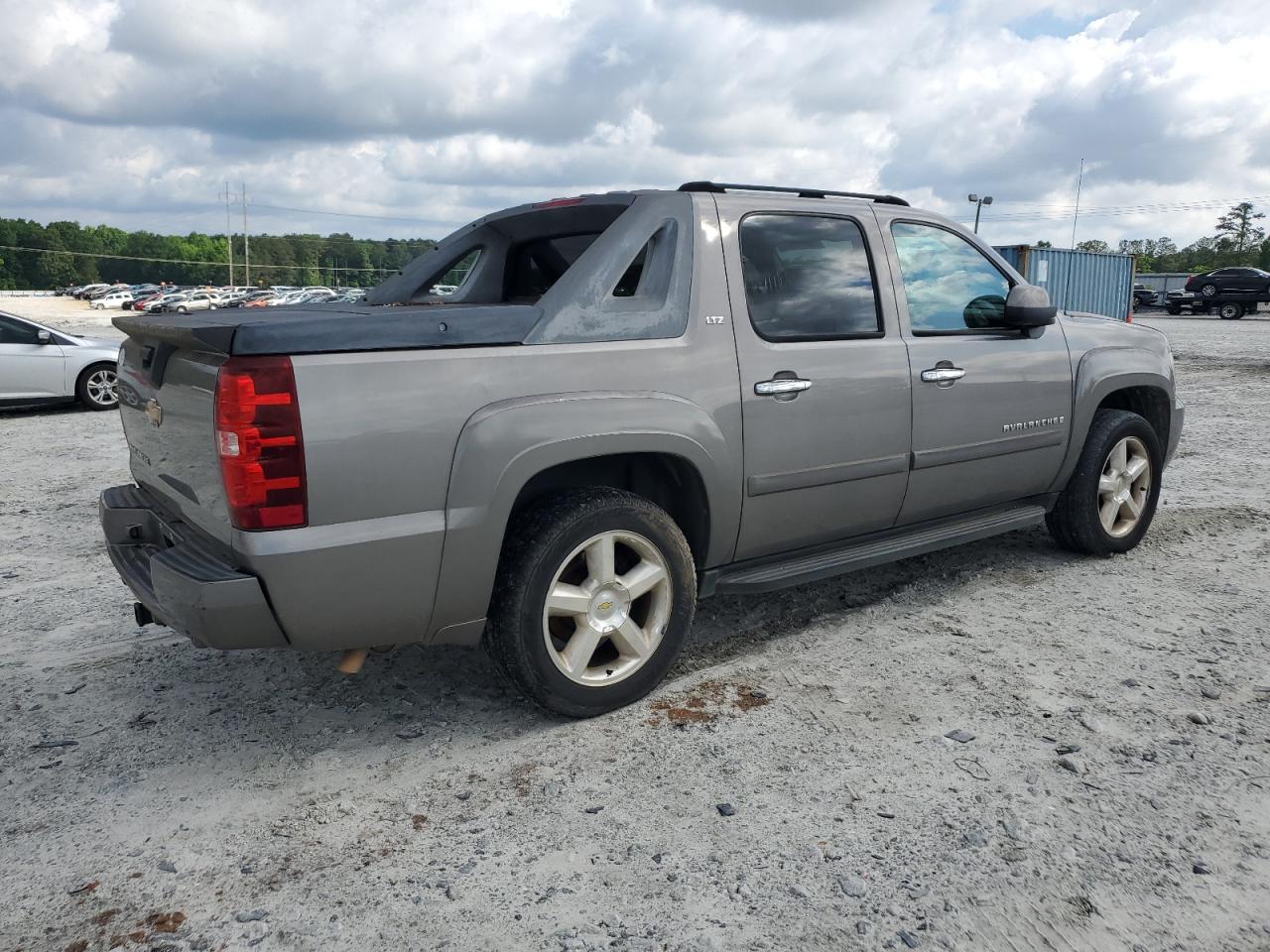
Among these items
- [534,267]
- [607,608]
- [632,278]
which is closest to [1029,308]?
[632,278]

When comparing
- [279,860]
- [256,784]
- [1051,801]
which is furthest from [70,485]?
[1051,801]

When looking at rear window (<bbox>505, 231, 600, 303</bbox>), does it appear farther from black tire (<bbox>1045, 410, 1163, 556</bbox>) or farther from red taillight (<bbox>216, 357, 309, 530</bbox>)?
black tire (<bbox>1045, 410, 1163, 556</bbox>)

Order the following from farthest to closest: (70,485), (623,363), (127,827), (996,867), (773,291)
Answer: (70,485) → (773,291) → (623,363) → (127,827) → (996,867)

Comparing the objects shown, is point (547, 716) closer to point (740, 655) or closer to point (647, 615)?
point (647, 615)

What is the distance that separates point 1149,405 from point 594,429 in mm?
3805

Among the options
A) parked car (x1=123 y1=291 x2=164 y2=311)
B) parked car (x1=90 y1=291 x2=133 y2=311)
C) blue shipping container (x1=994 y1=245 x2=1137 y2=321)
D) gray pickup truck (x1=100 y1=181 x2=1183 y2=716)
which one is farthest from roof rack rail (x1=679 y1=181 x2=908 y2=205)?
parked car (x1=90 y1=291 x2=133 y2=311)

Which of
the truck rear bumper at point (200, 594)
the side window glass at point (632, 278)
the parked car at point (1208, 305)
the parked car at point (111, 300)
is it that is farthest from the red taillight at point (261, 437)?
the parked car at point (111, 300)

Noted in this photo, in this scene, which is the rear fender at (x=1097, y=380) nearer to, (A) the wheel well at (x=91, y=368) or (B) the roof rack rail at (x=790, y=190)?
(B) the roof rack rail at (x=790, y=190)

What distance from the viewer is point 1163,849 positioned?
273 centimetres

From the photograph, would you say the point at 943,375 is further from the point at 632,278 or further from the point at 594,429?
the point at 594,429

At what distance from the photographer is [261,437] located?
9.20 ft

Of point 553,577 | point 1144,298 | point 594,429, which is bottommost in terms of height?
point 553,577

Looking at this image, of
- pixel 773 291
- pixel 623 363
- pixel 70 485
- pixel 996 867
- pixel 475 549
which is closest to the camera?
pixel 996 867

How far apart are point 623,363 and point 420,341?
736mm
